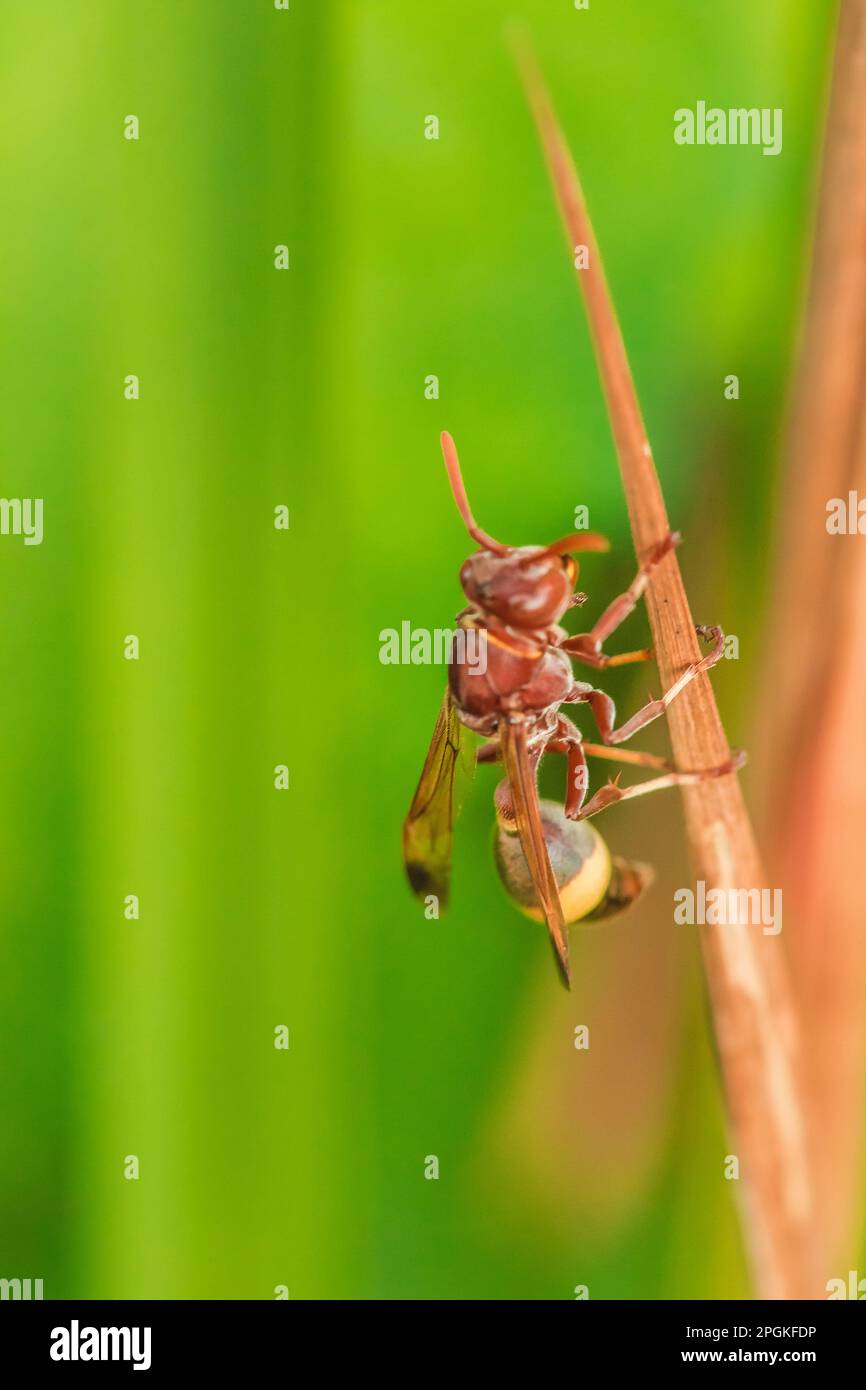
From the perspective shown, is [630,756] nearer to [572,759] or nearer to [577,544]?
[572,759]

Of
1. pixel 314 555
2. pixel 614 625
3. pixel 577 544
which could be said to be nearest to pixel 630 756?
pixel 614 625

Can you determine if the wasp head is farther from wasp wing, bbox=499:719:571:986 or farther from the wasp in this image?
wasp wing, bbox=499:719:571:986

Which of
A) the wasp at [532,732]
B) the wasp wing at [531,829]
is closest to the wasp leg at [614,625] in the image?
the wasp at [532,732]

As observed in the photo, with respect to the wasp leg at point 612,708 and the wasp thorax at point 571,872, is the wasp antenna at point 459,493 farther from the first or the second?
the wasp thorax at point 571,872

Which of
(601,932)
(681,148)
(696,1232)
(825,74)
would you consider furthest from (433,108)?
(696,1232)

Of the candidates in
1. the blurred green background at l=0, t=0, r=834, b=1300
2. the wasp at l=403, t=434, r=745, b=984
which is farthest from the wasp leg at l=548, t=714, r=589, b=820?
the blurred green background at l=0, t=0, r=834, b=1300

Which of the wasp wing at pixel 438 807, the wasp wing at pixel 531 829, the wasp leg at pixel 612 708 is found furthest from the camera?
the wasp wing at pixel 438 807

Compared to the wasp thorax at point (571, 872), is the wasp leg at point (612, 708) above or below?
above
